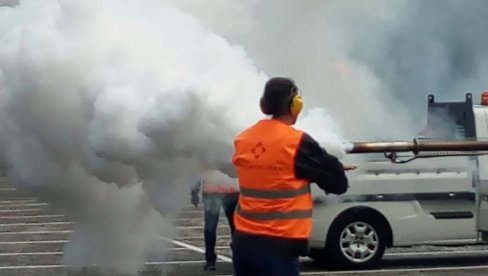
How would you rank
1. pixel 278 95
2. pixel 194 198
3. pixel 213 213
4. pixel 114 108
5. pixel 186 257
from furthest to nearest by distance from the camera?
pixel 186 257 → pixel 213 213 → pixel 194 198 → pixel 114 108 → pixel 278 95

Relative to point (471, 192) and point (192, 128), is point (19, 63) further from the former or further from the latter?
point (471, 192)

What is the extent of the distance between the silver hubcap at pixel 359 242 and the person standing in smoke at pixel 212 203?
1305 mm

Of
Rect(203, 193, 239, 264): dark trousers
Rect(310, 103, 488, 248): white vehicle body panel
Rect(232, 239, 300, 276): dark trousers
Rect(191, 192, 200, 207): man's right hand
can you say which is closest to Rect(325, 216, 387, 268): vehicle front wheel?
Rect(310, 103, 488, 248): white vehicle body panel

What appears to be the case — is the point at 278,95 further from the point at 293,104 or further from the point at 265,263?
the point at 265,263

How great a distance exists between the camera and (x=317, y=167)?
612cm

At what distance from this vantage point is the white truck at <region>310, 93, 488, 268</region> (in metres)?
11.8

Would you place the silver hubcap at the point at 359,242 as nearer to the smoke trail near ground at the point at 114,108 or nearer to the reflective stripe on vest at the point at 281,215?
the smoke trail near ground at the point at 114,108

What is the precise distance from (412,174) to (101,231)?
3700 millimetres

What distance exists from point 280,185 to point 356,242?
5.94 meters

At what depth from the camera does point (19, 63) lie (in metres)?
9.50

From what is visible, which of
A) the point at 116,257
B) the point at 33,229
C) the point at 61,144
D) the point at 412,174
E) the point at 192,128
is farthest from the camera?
the point at 33,229

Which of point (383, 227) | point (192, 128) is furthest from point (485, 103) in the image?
point (192, 128)

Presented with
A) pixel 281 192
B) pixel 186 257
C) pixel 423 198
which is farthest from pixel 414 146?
pixel 186 257

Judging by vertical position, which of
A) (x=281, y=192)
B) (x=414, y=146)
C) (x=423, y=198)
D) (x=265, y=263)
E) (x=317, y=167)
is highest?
(x=414, y=146)
